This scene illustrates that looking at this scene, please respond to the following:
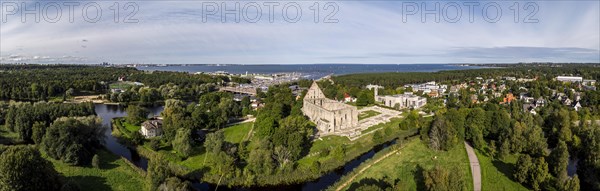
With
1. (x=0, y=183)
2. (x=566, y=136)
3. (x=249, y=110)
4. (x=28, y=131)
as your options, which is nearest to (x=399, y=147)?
(x=566, y=136)

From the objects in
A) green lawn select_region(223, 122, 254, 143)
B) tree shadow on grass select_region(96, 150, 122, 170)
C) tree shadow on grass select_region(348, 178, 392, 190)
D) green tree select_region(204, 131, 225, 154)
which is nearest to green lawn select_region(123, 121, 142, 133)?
tree shadow on grass select_region(96, 150, 122, 170)

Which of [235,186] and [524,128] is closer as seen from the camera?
[235,186]

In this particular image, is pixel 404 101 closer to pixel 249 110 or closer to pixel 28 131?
pixel 249 110

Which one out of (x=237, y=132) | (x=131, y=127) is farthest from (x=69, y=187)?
(x=131, y=127)

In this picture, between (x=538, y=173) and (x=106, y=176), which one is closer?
(x=538, y=173)

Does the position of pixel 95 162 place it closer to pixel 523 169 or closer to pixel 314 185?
pixel 314 185

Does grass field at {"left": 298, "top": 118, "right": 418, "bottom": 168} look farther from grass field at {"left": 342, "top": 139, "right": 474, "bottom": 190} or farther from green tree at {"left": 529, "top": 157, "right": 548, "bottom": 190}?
green tree at {"left": 529, "top": 157, "right": 548, "bottom": 190}
